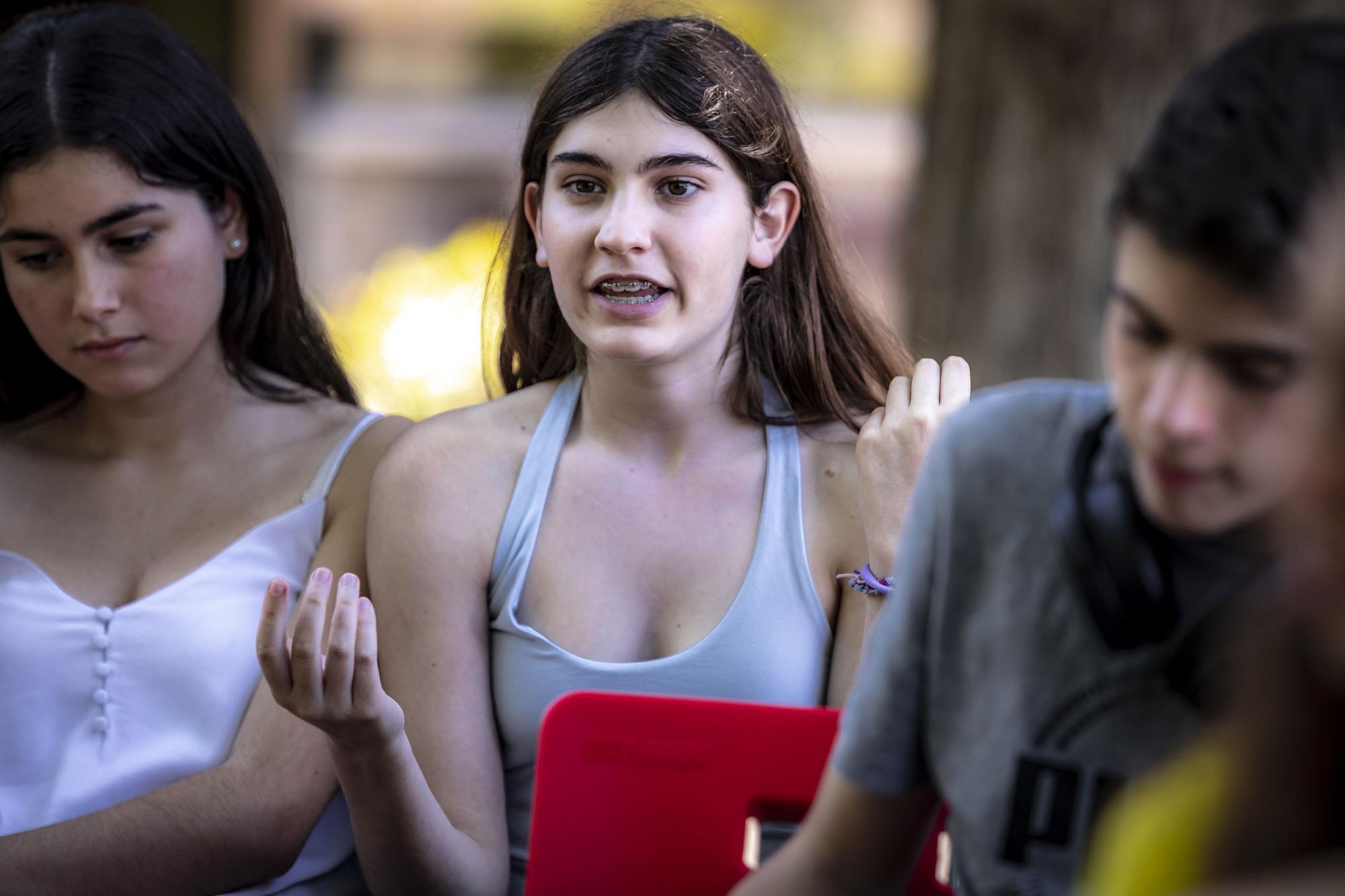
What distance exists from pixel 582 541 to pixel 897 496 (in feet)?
1.57

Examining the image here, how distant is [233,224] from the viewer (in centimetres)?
227

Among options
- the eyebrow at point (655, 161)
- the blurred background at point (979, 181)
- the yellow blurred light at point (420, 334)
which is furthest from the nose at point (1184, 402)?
the yellow blurred light at point (420, 334)

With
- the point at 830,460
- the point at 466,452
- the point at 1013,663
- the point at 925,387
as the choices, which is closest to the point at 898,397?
the point at 925,387

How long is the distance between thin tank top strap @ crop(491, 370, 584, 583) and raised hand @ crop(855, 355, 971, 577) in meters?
0.47

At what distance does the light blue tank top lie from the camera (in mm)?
1917

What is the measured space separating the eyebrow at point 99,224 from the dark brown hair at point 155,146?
1.8 inches

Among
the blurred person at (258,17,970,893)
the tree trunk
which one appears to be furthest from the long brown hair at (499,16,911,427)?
the tree trunk

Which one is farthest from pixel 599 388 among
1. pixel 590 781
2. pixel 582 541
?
pixel 590 781

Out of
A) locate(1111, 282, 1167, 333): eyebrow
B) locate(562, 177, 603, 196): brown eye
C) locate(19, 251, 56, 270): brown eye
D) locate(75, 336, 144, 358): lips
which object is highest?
locate(562, 177, 603, 196): brown eye

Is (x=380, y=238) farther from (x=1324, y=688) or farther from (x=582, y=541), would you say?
(x=1324, y=688)

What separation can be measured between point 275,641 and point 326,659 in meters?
0.07

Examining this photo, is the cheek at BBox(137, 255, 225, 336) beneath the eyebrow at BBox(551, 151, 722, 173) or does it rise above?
beneath

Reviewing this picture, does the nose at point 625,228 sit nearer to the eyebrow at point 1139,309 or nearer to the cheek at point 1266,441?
the eyebrow at point 1139,309

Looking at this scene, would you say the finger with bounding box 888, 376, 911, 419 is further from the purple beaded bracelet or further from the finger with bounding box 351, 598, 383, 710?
the finger with bounding box 351, 598, 383, 710
